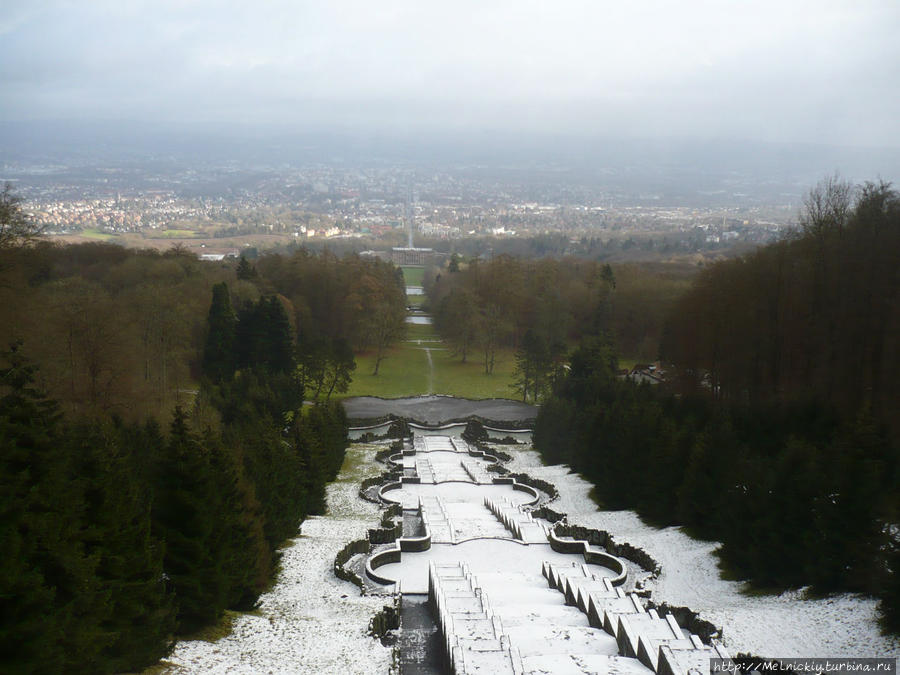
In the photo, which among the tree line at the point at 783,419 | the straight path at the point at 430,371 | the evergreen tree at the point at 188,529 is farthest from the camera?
the straight path at the point at 430,371

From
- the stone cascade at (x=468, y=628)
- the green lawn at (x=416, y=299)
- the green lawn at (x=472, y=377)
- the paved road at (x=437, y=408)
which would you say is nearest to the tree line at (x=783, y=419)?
the stone cascade at (x=468, y=628)

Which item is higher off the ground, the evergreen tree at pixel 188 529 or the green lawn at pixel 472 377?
the evergreen tree at pixel 188 529

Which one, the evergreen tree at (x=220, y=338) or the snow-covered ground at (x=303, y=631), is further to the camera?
the evergreen tree at (x=220, y=338)

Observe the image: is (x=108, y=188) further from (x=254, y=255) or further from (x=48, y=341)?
(x=48, y=341)

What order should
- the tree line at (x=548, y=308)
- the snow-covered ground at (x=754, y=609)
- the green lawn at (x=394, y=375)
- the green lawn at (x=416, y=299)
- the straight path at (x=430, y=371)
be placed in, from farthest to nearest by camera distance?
the green lawn at (x=416, y=299)
the tree line at (x=548, y=308)
the straight path at (x=430, y=371)
the green lawn at (x=394, y=375)
the snow-covered ground at (x=754, y=609)

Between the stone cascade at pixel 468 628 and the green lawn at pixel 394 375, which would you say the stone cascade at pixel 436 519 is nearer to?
the stone cascade at pixel 468 628

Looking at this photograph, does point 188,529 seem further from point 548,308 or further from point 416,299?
point 416,299

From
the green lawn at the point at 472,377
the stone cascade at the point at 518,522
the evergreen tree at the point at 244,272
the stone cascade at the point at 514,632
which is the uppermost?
the evergreen tree at the point at 244,272

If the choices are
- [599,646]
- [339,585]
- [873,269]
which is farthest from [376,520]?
[873,269]
